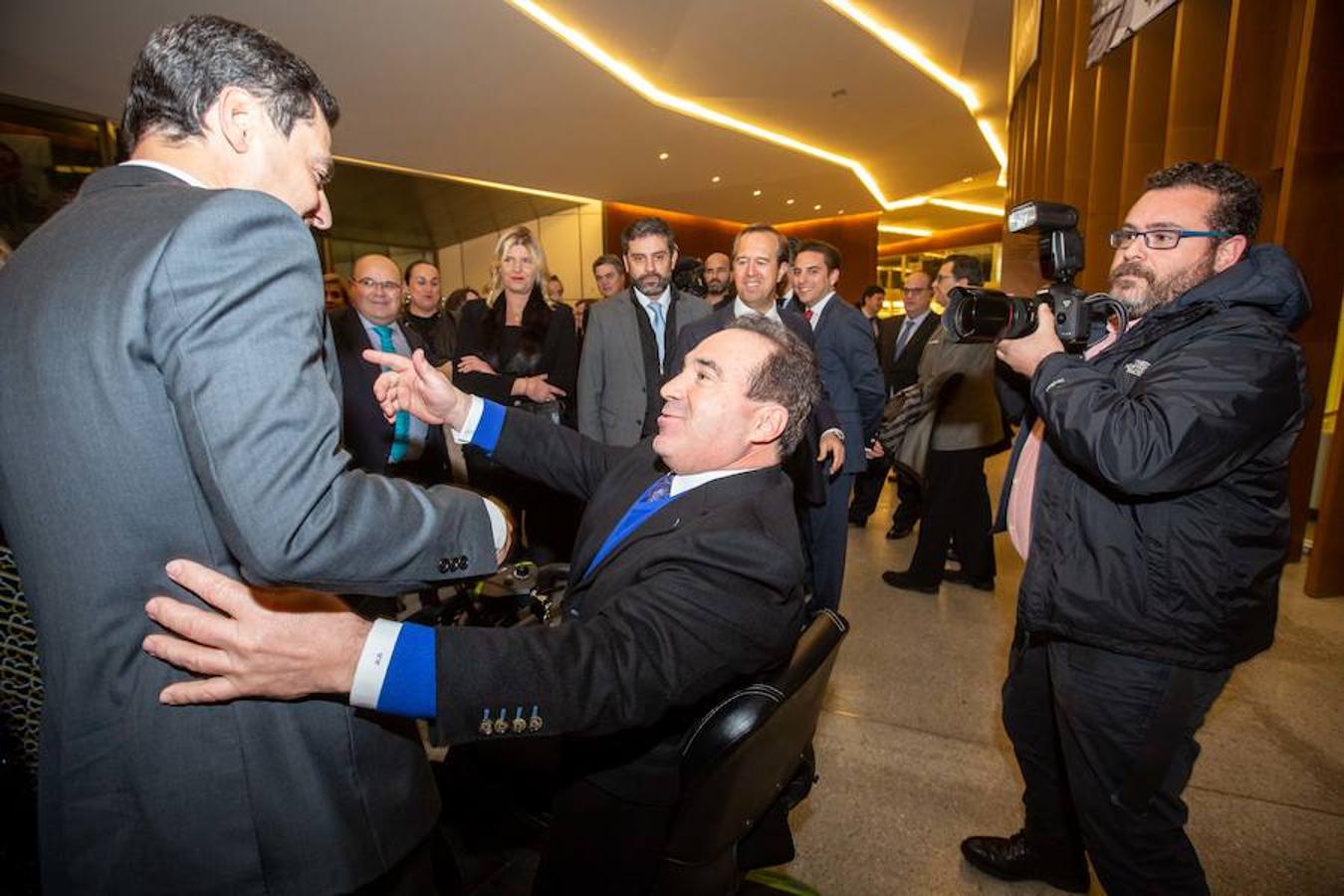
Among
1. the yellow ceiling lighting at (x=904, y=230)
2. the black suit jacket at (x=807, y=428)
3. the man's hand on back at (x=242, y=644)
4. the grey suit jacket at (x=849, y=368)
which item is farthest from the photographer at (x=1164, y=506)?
the yellow ceiling lighting at (x=904, y=230)

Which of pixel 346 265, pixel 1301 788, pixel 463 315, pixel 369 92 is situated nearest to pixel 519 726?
pixel 1301 788

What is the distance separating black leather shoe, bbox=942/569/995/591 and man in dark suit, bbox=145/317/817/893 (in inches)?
103

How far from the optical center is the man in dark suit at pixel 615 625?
742mm

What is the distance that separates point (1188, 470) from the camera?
3.68 feet

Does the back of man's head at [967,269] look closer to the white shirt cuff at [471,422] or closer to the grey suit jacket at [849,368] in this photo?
the grey suit jacket at [849,368]

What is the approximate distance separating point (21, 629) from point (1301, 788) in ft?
11.0

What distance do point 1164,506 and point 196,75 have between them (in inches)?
67.2

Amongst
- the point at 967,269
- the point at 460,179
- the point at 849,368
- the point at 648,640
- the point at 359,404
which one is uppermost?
the point at 460,179

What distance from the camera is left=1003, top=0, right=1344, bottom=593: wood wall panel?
2781 mm

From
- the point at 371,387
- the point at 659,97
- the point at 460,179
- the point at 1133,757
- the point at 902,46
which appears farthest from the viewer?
the point at 460,179

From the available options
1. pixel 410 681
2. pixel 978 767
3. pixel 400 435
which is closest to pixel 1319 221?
pixel 978 767

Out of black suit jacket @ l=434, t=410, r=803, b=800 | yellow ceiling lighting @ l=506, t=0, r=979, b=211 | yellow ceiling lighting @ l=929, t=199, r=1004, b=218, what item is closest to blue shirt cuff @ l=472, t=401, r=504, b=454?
black suit jacket @ l=434, t=410, r=803, b=800

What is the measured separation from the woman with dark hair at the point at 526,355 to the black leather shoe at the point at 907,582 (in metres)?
1.83

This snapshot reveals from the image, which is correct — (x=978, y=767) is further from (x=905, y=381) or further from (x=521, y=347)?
(x=905, y=381)
